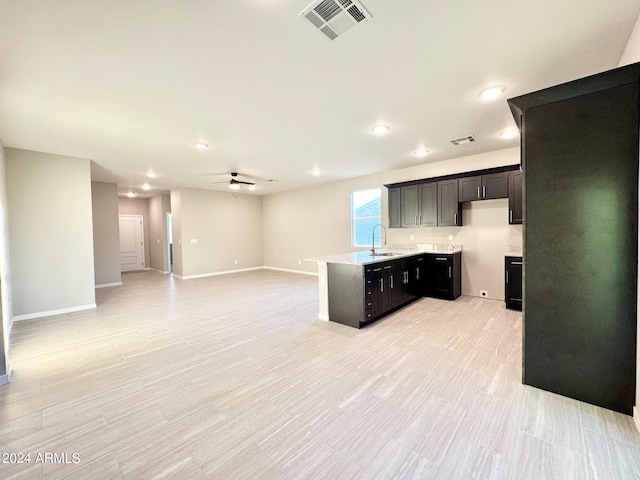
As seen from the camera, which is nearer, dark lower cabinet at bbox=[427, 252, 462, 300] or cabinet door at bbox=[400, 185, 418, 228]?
dark lower cabinet at bbox=[427, 252, 462, 300]

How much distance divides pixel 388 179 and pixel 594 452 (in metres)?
5.44

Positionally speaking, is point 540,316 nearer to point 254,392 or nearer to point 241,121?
point 254,392

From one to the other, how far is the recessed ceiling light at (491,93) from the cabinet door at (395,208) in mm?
2952

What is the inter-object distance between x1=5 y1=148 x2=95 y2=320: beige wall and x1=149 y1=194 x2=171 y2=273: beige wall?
4395 millimetres

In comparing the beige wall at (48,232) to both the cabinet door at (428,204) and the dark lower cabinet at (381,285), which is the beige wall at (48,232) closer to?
the dark lower cabinet at (381,285)

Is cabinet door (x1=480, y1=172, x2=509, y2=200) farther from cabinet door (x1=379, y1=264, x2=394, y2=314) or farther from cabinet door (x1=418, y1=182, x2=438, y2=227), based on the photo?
cabinet door (x1=379, y1=264, x2=394, y2=314)

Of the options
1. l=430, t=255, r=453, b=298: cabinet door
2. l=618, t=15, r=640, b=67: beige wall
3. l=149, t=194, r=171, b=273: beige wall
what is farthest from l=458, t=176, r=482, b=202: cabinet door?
l=149, t=194, r=171, b=273: beige wall

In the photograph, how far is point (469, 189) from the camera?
488cm

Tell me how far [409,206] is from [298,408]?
4581 millimetres

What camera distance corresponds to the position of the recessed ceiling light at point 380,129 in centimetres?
357

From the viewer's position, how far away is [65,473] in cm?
151

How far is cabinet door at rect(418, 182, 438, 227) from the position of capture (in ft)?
17.3

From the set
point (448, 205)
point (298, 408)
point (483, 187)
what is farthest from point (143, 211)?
point (483, 187)

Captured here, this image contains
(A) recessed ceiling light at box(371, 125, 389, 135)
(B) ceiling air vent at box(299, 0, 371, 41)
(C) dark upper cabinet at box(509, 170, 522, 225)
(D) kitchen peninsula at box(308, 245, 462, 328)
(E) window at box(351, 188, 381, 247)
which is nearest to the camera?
(B) ceiling air vent at box(299, 0, 371, 41)
